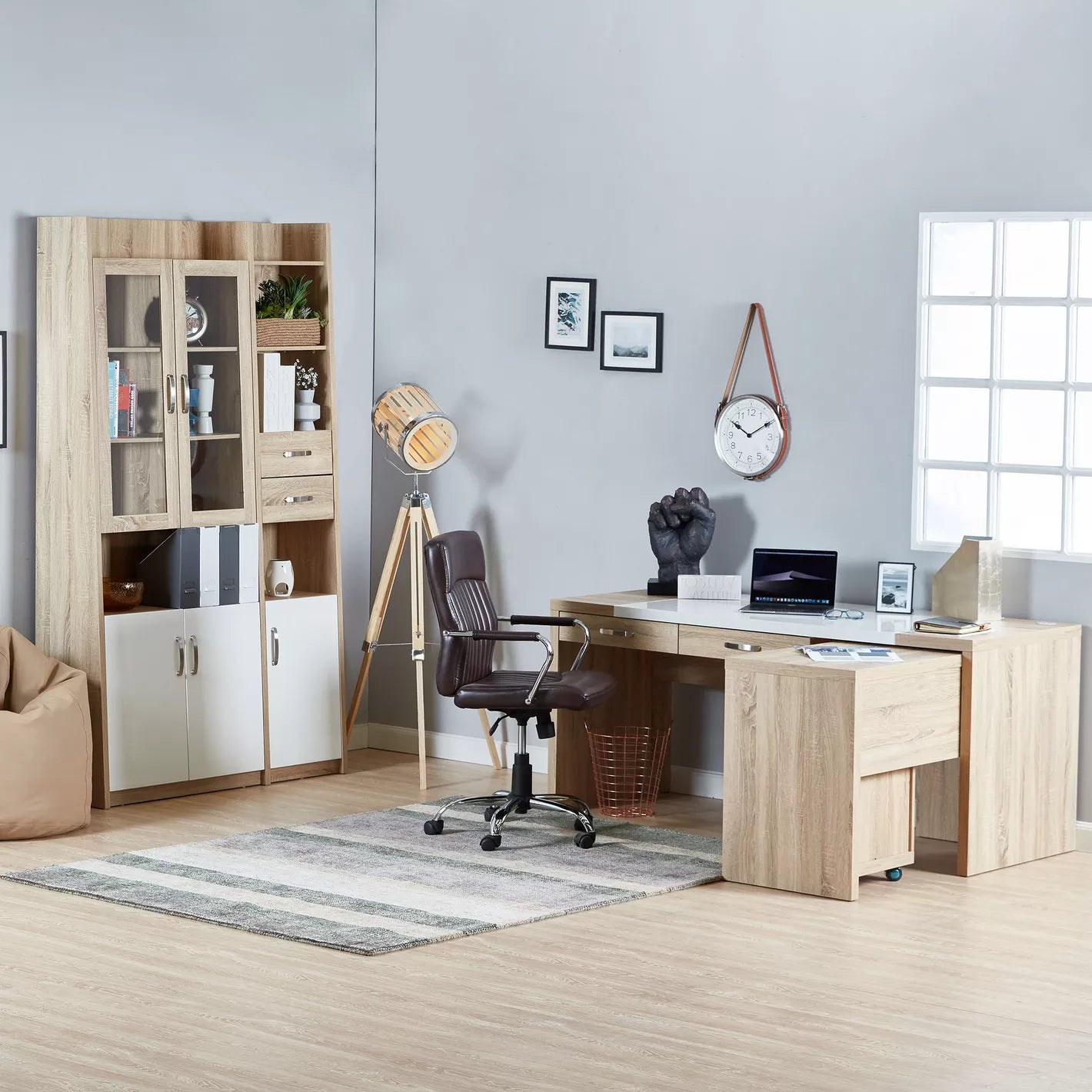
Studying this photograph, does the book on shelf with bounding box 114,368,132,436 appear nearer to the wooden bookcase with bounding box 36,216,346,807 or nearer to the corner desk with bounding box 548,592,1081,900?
the wooden bookcase with bounding box 36,216,346,807

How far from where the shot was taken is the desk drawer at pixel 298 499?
655 centimetres

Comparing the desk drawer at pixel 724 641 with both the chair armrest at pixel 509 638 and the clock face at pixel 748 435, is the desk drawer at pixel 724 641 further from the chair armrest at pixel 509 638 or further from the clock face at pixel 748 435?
the clock face at pixel 748 435

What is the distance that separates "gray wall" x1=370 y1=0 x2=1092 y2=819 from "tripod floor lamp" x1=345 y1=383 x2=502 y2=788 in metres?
0.27

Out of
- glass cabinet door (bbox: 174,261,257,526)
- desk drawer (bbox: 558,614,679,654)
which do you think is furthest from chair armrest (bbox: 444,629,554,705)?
glass cabinet door (bbox: 174,261,257,526)

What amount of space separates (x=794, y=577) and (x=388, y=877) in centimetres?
177

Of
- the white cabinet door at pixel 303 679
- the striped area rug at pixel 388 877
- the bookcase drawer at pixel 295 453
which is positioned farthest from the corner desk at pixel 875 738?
the bookcase drawer at pixel 295 453

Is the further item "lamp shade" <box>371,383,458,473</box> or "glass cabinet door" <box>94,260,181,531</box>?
"lamp shade" <box>371,383,458,473</box>

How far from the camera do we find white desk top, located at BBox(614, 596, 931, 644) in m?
5.46

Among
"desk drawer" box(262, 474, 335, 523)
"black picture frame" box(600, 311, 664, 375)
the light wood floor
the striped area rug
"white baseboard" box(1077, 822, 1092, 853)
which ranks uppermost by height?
"black picture frame" box(600, 311, 664, 375)

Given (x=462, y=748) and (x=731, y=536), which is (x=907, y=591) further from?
(x=462, y=748)

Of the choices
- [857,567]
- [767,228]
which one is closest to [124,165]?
[767,228]

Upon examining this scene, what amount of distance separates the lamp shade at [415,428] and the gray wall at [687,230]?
28 cm

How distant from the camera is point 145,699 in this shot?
20.3 feet

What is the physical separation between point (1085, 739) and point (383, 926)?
2435 mm
